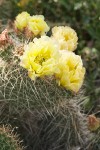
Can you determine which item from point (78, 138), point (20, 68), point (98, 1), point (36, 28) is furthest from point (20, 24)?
point (98, 1)

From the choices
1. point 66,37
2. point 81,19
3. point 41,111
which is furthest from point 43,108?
point 81,19

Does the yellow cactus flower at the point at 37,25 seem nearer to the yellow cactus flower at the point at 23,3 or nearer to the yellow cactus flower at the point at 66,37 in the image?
the yellow cactus flower at the point at 66,37

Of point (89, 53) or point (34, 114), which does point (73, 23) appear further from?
point (34, 114)

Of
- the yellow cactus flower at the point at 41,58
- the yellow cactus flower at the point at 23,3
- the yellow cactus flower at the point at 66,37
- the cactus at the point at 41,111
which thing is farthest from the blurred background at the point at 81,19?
the yellow cactus flower at the point at 41,58

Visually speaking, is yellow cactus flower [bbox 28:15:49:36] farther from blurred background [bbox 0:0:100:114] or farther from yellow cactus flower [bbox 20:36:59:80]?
blurred background [bbox 0:0:100:114]

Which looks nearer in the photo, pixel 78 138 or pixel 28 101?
pixel 28 101

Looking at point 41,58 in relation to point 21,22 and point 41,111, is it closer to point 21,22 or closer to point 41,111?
point 41,111

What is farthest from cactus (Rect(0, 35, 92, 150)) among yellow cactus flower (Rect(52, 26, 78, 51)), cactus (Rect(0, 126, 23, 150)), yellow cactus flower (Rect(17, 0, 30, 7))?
yellow cactus flower (Rect(17, 0, 30, 7))
